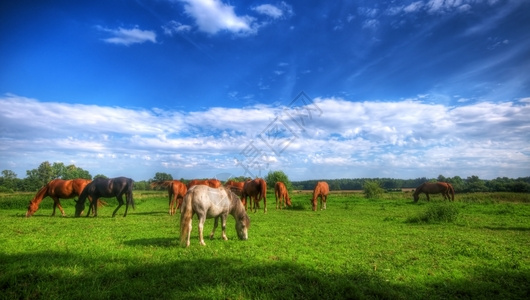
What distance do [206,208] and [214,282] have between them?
338 centimetres

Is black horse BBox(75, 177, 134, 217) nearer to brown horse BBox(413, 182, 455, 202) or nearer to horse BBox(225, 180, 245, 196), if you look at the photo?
horse BBox(225, 180, 245, 196)

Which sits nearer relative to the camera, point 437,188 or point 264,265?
point 264,265

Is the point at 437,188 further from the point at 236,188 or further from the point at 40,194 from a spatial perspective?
the point at 40,194

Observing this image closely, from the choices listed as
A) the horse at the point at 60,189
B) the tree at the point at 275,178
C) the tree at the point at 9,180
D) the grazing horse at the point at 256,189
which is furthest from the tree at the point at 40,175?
the grazing horse at the point at 256,189

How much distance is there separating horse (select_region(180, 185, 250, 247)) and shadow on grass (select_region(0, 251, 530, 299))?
1.77m

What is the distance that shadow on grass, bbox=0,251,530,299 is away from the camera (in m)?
5.11

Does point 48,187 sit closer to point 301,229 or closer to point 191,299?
point 301,229

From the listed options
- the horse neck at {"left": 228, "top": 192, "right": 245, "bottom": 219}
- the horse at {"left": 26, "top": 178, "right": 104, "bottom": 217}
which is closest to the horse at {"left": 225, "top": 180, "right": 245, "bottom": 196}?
the horse at {"left": 26, "top": 178, "right": 104, "bottom": 217}

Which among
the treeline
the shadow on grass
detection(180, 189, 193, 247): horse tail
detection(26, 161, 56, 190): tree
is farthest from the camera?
detection(26, 161, 56, 190): tree

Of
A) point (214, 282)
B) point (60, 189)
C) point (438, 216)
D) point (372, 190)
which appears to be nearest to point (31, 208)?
point (60, 189)

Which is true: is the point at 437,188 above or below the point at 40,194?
above

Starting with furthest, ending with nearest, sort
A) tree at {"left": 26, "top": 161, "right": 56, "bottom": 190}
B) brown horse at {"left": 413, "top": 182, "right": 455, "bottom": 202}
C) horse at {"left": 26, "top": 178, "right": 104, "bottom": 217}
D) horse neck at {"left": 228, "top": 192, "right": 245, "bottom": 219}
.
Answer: tree at {"left": 26, "top": 161, "right": 56, "bottom": 190} < brown horse at {"left": 413, "top": 182, "right": 455, "bottom": 202} < horse at {"left": 26, "top": 178, "right": 104, "bottom": 217} < horse neck at {"left": 228, "top": 192, "right": 245, "bottom": 219}

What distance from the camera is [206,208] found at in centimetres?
877

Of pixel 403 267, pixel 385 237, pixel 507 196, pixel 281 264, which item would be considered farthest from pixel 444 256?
pixel 507 196
